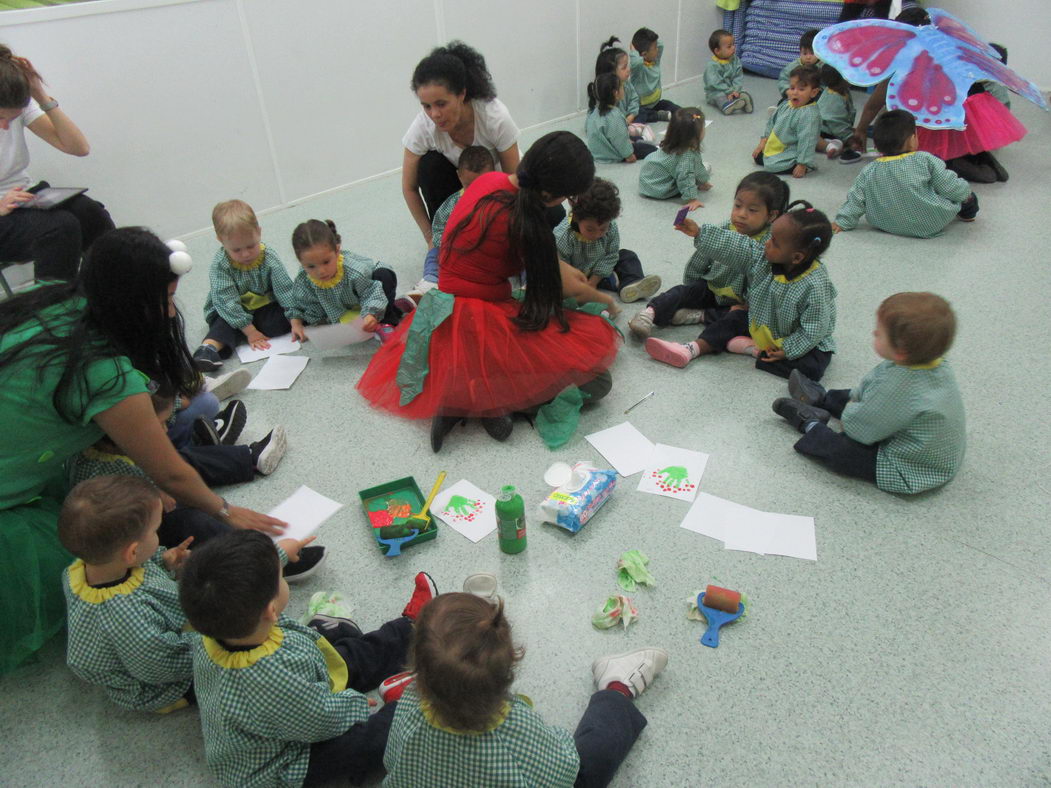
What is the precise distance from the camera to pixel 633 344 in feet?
9.34

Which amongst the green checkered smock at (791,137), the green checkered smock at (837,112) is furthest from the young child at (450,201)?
the green checkered smock at (837,112)

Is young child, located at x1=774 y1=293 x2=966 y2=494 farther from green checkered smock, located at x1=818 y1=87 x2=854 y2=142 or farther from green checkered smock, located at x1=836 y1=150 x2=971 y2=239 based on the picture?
green checkered smock, located at x1=818 y1=87 x2=854 y2=142

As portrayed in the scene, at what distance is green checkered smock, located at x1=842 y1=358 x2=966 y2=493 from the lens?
6.41 ft

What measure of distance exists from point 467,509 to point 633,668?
2.36 feet

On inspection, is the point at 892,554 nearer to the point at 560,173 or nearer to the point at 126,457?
the point at 560,173

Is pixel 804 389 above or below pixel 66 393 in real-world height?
below

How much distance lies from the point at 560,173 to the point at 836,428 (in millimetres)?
1242

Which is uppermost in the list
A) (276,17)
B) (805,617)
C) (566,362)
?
(276,17)

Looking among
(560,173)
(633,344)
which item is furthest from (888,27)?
(560,173)

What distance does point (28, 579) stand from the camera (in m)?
1.61

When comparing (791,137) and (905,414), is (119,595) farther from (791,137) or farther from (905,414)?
(791,137)

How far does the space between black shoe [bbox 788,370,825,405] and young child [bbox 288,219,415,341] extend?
154 centimetres

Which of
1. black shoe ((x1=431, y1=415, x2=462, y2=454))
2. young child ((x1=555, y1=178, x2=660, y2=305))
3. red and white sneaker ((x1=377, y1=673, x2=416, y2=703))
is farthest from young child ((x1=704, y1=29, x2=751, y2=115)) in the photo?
red and white sneaker ((x1=377, y1=673, x2=416, y2=703))

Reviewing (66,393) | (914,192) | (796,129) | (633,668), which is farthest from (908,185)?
(66,393)
